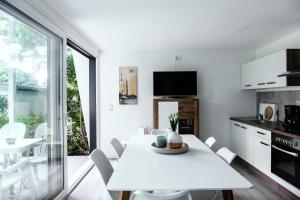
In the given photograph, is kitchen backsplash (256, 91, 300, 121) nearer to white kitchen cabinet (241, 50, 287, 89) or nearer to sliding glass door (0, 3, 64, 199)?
white kitchen cabinet (241, 50, 287, 89)

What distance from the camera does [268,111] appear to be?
13.7 ft

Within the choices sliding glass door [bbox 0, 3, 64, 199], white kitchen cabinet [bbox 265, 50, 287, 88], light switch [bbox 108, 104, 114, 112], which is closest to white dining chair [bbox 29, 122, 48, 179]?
sliding glass door [bbox 0, 3, 64, 199]

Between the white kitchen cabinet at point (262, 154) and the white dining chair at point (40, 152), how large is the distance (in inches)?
123

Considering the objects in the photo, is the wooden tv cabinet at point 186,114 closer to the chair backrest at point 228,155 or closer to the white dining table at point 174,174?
the chair backrest at point 228,155

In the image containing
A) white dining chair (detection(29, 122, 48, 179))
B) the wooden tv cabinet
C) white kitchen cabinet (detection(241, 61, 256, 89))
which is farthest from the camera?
the wooden tv cabinet

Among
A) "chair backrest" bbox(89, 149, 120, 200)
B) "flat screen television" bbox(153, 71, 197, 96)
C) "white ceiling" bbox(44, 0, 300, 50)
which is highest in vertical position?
"white ceiling" bbox(44, 0, 300, 50)

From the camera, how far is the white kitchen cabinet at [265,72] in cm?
330

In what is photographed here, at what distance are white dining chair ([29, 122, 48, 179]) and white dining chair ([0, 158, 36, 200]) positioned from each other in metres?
0.09

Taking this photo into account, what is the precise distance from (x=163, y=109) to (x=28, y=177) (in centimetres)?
275

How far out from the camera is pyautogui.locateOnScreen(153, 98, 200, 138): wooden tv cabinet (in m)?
4.39

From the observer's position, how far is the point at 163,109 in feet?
14.5

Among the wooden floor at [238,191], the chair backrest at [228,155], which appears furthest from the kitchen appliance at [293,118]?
the chair backrest at [228,155]

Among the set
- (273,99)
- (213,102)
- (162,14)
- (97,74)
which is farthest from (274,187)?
(97,74)

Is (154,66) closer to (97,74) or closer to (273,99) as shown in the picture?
(97,74)
